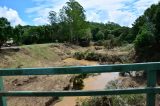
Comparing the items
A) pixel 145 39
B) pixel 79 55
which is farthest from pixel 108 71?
pixel 79 55

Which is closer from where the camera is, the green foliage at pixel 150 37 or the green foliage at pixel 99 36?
the green foliage at pixel 150 37

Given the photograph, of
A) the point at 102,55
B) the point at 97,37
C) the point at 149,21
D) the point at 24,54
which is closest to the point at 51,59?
the point at 24,54

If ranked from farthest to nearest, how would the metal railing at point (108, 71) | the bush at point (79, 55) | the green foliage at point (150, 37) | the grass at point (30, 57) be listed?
the bush at point (79, 55), the grass at point (30, 57), the green foliage at point (150, 37), the metal railing at point (108, 71)

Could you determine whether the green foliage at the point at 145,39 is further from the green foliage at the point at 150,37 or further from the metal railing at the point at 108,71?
the metal railing at the point at 108,71

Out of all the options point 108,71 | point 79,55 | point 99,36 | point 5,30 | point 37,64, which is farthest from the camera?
point 99,36

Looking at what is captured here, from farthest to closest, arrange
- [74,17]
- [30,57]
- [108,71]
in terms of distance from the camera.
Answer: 1. [74,17]
2. [30,57]
3. [108,71]

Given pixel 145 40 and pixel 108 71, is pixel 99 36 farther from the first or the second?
pixel 108 71

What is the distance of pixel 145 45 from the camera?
3622 centimetres

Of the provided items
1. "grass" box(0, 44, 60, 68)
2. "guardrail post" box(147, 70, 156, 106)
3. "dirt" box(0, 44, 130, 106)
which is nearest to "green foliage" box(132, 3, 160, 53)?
"dirt" box(0, 44, 130, 106)

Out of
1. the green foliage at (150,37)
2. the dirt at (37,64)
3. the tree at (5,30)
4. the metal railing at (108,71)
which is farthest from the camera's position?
the tree at (5,30)

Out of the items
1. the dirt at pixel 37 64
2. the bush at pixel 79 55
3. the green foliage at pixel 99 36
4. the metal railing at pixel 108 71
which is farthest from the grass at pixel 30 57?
the metal railing at pixel 108 71

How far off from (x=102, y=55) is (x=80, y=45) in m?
16.6

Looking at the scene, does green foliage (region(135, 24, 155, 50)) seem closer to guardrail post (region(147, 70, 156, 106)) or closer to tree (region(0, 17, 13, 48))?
tree (region(0, 17, 13, 48))

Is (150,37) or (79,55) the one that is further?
(79,55)
